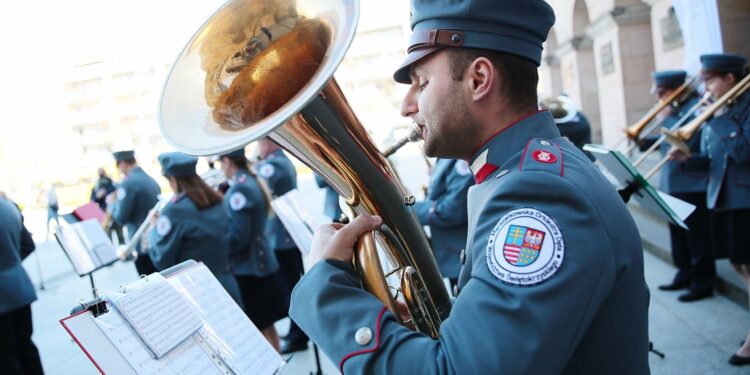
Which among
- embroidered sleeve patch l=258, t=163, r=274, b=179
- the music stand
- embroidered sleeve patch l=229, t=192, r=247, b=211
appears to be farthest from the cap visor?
embroidered sleeve patch l=258, t=163, r=274, b=179

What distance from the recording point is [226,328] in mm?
1661

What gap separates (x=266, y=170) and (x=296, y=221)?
1777 millimetres

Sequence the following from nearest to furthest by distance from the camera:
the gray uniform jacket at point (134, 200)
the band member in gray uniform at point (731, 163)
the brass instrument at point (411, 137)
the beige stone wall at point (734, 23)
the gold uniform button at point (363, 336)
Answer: the gold uniform button at point (363, 336), the brass instrument at point (411, 137), the band member in gray uniform at point (731, 163), the beige stone wall at point (734, 23), the gray uniform jacket at point (134, 200)

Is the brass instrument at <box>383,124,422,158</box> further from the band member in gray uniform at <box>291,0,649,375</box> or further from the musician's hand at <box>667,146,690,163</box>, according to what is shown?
the musician's hand at <box>667,146,690,163</box>

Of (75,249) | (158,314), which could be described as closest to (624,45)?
(75,249)

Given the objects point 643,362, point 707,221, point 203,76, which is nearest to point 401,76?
point 203,76

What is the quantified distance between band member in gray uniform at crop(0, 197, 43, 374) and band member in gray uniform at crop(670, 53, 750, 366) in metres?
4.71

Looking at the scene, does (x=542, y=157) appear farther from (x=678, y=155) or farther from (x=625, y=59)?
(x=625, y=59)

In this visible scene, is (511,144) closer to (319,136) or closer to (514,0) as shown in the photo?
(514,0)

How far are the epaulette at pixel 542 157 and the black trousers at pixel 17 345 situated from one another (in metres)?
4.11

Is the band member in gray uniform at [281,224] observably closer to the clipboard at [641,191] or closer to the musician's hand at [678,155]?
the clipboard at [641,191]

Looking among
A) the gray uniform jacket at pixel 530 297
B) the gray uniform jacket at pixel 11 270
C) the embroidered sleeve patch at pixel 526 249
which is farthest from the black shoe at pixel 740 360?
the gray uniform jacket at pixel 11 270

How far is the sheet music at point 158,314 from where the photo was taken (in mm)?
1428

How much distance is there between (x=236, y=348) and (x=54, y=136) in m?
40.6
